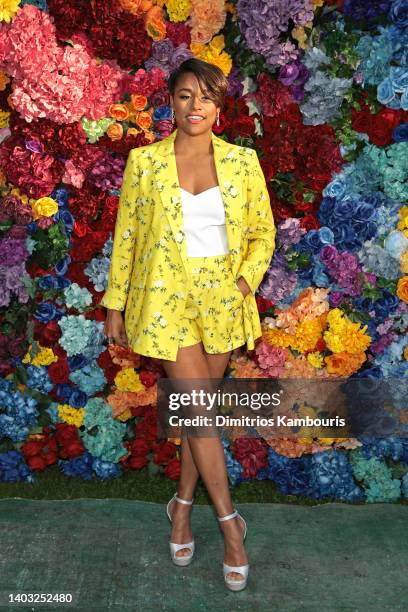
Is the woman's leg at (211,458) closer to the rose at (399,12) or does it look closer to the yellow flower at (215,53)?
the yellow flower at (215,53)

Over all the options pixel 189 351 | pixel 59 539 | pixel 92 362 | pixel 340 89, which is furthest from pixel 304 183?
pixel 59 539

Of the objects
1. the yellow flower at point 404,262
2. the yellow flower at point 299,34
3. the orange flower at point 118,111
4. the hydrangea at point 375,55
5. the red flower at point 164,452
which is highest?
the yellow flower at point 299,34

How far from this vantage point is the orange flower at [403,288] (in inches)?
179

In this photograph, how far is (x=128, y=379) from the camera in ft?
16.1

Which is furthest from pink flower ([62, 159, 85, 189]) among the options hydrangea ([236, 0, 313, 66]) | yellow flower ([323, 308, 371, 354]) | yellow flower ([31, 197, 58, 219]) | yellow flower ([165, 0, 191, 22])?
yellow flower ([323, 308, 371, 354])

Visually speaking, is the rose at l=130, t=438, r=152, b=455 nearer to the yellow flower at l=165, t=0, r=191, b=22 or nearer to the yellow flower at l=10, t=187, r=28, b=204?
the yellow flower at l=10, t=187, r=28, b=204

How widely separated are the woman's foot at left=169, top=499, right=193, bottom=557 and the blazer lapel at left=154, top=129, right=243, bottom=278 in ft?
4.68

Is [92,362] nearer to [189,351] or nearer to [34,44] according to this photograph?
[189,351]

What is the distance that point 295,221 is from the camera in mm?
4598

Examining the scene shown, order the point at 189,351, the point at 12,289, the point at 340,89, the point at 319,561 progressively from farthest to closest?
the point at 12,289, the point at 340,89, the point at 319,561, the point at 189,351

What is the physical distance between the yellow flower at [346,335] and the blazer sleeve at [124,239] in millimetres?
1445

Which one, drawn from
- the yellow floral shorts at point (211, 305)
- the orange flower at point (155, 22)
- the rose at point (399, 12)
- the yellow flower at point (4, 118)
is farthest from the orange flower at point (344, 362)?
the yellow flower at point (4, 118)

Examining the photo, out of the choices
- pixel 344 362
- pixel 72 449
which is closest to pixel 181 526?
pixel 72 449

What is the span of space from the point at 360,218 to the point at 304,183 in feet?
1.31
